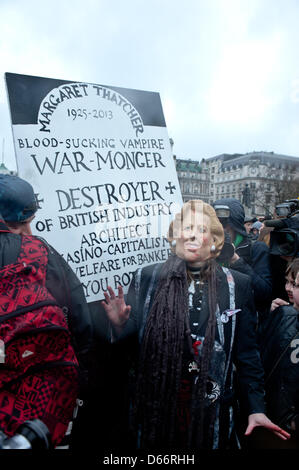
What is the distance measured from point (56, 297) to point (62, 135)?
1.21 meters

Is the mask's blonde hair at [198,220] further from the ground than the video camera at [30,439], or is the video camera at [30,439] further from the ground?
the mask's blonde hair at [198,220]

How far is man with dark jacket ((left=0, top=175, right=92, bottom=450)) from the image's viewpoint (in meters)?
1.50

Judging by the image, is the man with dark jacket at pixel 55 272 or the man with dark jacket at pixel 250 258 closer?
the man with dark jacket at pixel 55 272

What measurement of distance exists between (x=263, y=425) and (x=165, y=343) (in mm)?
664

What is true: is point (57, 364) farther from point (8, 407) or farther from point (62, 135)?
point (62, 135)

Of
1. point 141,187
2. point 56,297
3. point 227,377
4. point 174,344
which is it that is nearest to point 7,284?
point 56,297

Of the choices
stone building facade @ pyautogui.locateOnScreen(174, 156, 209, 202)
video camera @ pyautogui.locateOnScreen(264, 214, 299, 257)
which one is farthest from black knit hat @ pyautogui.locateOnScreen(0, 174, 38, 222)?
stone building facade @ pyautogui.locateOnScreen(174, 156, 209, 202)

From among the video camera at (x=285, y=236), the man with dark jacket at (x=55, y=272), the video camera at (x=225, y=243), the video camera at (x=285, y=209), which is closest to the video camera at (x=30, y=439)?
the man with dark jacket at (x=55, y=272)

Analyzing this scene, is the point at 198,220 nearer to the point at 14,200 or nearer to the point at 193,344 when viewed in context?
the point at 193,344

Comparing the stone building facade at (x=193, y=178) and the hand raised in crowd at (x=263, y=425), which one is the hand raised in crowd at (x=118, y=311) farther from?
the stone building facade at (x=193, y=178)

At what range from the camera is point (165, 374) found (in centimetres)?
162

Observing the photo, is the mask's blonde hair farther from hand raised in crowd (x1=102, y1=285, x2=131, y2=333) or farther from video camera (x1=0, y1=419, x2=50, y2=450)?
video camera (x1=0, y1=419, x2=50, y2=450)

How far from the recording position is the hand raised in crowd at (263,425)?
64.1 inches

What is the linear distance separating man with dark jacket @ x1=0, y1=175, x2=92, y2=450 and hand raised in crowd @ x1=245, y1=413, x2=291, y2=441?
2.98 ft
